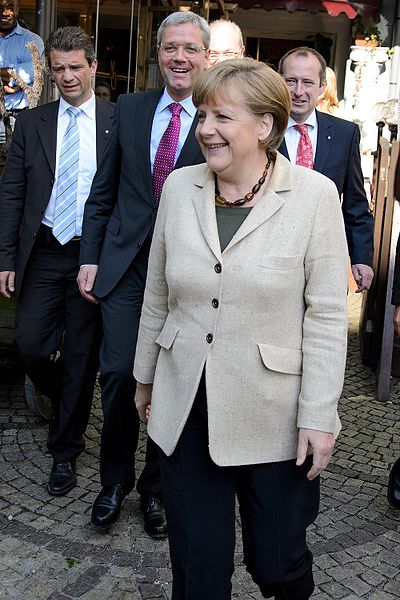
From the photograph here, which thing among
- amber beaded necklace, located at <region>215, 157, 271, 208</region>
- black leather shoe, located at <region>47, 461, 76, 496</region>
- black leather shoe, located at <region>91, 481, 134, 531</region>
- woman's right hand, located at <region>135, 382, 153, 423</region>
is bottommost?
black leather shoe, located at <region>47, 461, 76, 496</region>

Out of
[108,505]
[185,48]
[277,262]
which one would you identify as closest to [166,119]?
[185,48]

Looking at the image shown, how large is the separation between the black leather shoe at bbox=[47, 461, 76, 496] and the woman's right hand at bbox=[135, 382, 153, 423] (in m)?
1.48

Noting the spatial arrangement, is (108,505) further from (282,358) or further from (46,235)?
(282,358)

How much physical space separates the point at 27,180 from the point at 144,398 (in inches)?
69.1

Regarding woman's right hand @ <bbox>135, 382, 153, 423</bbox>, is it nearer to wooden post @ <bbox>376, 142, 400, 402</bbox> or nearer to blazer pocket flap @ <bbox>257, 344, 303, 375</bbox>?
blazer pocket flap @ <bbox>257, 344, 303, 375</bbox>

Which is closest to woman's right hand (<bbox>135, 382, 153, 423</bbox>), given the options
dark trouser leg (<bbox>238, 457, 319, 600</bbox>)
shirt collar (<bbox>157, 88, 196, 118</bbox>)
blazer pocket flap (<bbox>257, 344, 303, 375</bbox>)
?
dark trouser leg (<bbox>238, 457, 319, 600</bbox>)

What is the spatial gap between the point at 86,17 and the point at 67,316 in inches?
199

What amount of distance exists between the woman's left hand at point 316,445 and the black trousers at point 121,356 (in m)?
1.36

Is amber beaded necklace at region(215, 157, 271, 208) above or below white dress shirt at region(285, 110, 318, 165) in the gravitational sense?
below

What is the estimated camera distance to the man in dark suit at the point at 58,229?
4.29 meters

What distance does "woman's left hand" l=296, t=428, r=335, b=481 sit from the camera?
2582 millimetres

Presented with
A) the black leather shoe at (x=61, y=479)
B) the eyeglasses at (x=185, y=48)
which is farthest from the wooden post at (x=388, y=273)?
the eyeglasses at (x=185, y=48)

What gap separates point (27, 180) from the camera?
436 cm

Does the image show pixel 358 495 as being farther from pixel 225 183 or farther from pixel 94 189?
pixel 225 183
